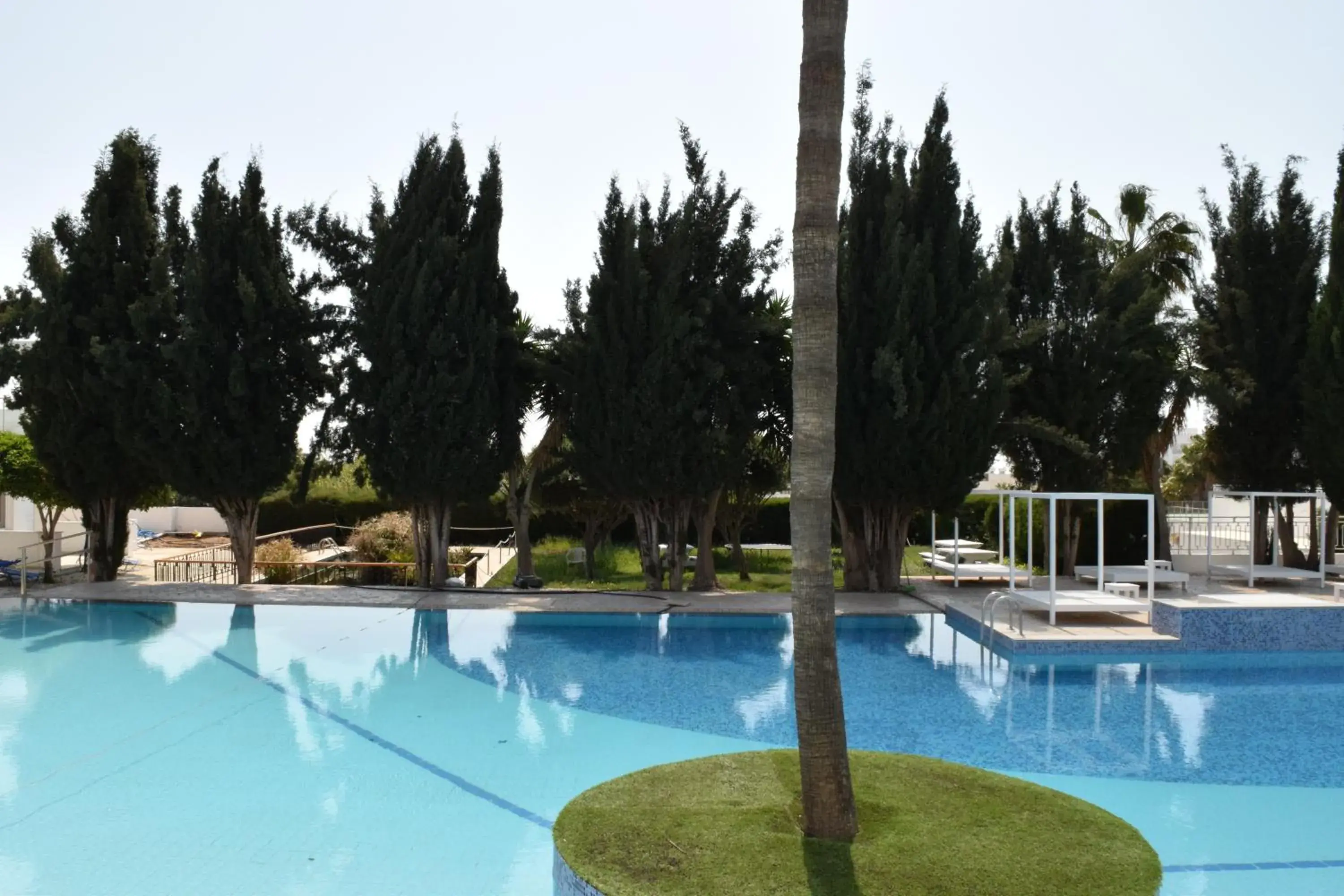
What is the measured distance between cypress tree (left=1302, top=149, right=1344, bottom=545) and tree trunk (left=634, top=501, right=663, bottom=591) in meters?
12.0

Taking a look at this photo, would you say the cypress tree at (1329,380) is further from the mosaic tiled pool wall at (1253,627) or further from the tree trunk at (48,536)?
the tree trunk at (48,536)

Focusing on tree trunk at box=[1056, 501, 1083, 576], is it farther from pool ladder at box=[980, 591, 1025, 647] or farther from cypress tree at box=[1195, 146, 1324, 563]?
pool ladder at box=[980, 591, 1025, 647]

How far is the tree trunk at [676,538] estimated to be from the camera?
690 inches

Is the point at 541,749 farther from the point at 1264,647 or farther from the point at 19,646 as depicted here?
the point at 1264,647

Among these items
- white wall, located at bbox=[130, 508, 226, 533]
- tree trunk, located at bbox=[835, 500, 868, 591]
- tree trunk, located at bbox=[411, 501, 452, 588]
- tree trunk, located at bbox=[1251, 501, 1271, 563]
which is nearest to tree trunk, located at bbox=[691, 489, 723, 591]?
tree trunk, located at bbox=[835, 500, 868, 591]

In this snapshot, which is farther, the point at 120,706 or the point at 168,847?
the point at 120,706

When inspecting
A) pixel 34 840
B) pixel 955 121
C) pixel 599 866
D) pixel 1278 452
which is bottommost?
pixel 34 840

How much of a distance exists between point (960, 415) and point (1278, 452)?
324 inches

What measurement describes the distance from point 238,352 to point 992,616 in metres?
12.6

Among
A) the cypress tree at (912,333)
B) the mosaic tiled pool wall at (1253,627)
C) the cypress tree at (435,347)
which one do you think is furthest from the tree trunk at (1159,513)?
the cypress tree at (435,347)

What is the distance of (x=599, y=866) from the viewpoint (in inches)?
192

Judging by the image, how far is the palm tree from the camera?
62.6 ft

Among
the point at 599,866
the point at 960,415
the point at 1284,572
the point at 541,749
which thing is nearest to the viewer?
the point at 599,866

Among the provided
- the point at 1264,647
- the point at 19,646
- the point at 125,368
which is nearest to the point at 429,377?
the point at 125,368
